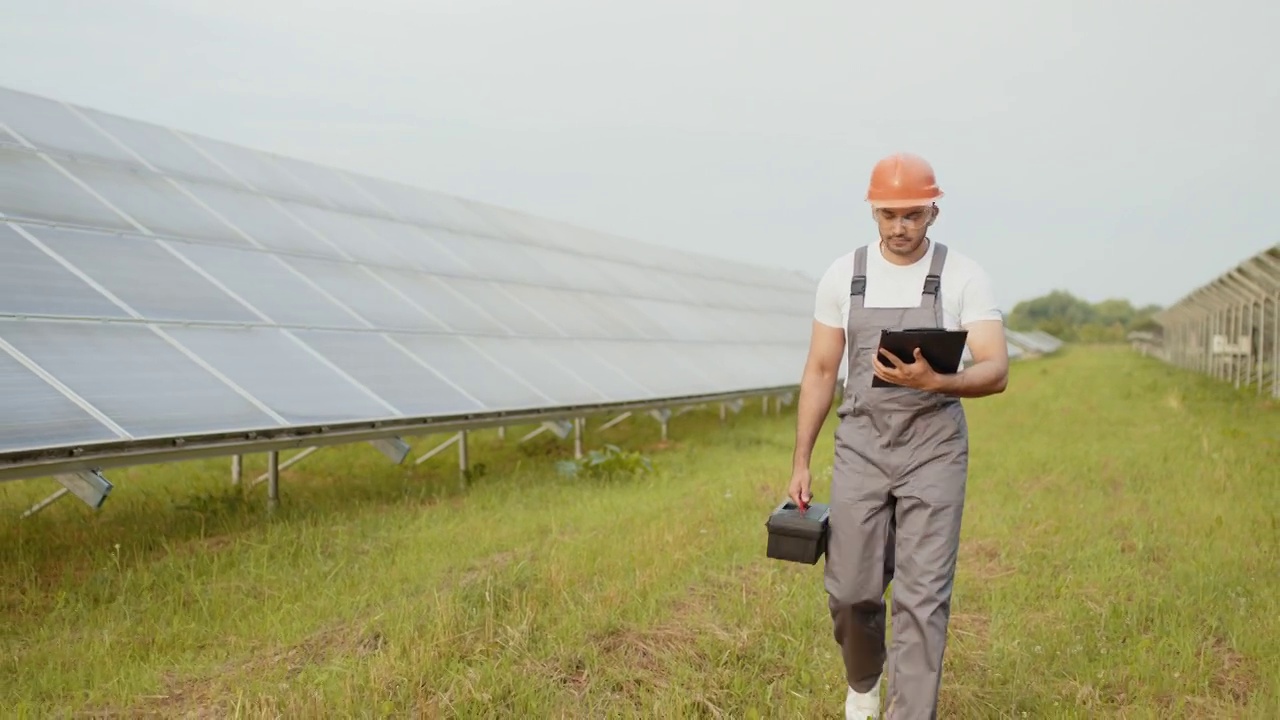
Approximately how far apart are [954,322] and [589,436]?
1018 cm

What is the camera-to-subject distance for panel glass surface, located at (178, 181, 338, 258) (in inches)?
365

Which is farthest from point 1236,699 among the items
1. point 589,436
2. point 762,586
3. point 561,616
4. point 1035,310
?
point 1035,310

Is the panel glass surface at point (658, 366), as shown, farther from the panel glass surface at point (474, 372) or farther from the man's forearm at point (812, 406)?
the man's forearm at point (812, 406)

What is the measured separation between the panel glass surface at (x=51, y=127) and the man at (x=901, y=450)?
7.98 metres

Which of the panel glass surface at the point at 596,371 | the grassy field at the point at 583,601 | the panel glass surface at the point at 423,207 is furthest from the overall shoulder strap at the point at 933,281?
the panel glass surface at the point at 423,207

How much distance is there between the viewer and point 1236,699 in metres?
3.91

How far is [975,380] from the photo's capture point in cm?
314

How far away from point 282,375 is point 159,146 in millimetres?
4942

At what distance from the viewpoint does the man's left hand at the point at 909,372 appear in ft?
9.93

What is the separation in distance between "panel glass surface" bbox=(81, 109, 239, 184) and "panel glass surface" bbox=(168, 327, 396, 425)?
3590 millimetres

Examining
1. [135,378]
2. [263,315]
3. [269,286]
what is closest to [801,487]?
[135,378]

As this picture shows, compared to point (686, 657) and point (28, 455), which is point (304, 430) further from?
point (686, 657)

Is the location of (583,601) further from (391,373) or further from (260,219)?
(260,219)

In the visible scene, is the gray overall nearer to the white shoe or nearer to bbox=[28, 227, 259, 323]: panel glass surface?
the white shoe
